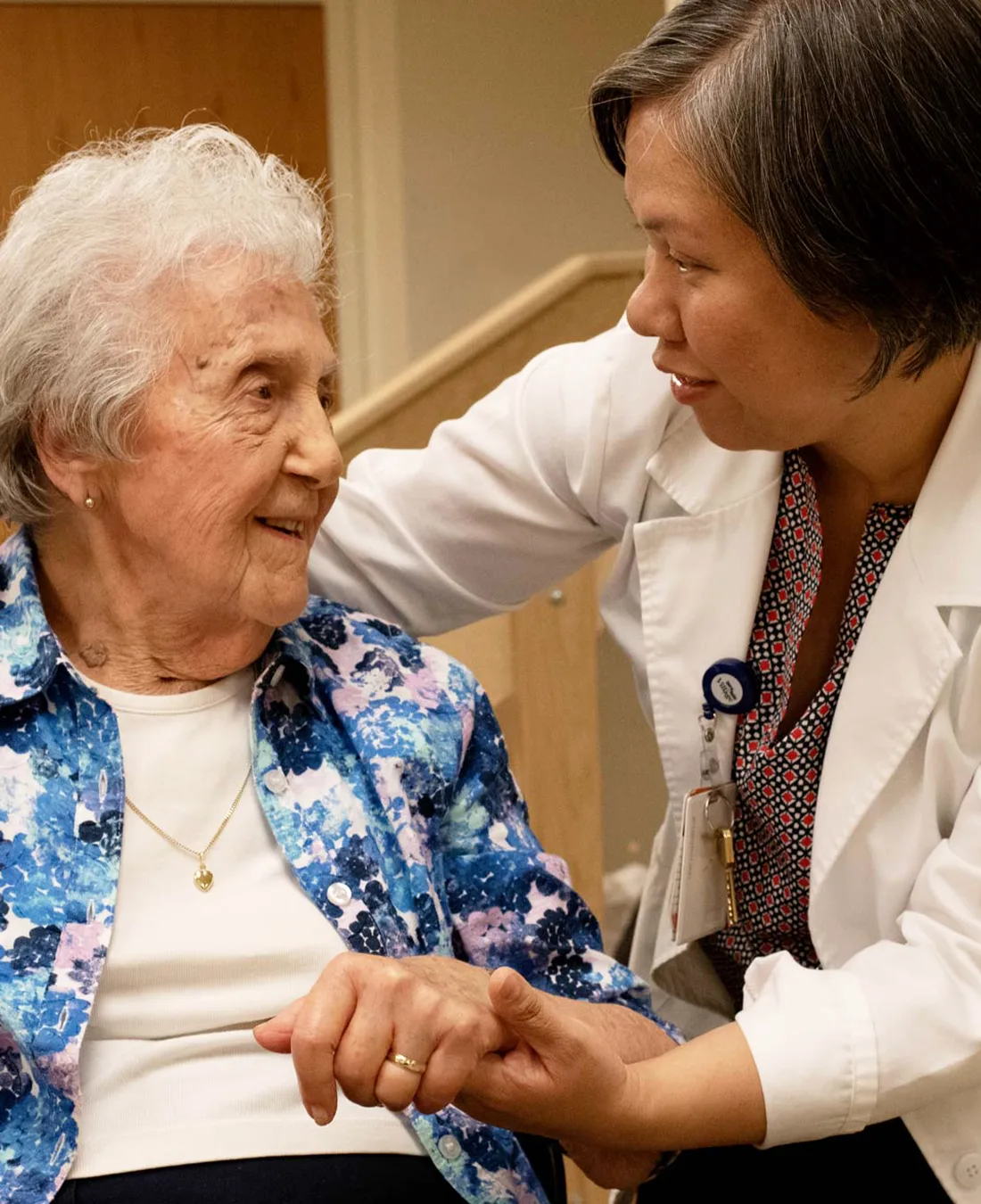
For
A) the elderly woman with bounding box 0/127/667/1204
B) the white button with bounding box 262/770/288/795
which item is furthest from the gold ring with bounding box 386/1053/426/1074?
the white button with bounding box 262/770/288/795

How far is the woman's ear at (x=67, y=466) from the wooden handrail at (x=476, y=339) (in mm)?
824

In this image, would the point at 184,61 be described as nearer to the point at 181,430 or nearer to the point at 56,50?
the point at 56,50

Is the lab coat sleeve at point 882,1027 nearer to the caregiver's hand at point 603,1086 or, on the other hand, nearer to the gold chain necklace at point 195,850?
the caregiver's hand at point 603,1086

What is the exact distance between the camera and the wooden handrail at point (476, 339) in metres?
2.31

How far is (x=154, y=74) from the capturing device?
15.6 ft

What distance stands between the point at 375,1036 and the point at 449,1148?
33 cm

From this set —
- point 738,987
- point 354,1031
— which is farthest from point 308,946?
point 738,987

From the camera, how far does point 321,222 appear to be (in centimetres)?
156

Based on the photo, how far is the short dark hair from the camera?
1.23 meters

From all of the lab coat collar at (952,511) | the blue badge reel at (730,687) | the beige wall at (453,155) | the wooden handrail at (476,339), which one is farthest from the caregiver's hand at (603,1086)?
the beige wall at (453,155)

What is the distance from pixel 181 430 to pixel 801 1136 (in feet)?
2.69

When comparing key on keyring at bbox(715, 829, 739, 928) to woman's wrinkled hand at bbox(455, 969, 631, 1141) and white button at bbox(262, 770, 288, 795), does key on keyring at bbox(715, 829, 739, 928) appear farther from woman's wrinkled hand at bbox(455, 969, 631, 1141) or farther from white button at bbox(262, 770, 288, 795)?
white button at bbox(262, 770, 288, 795)

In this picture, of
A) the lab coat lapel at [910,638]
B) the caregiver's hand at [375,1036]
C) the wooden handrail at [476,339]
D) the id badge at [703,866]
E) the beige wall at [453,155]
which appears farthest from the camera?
the beige wall at [453,155]

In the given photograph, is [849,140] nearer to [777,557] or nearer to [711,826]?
[777,557]
